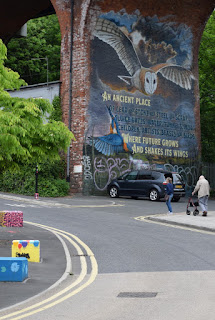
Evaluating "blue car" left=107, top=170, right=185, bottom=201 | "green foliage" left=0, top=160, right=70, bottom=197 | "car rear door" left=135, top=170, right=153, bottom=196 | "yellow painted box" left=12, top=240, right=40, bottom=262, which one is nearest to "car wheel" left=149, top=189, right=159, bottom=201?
"blue car" left=107, top=170, right=185, bottom=201

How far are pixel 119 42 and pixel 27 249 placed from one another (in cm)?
2578

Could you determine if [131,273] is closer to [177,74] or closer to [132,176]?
[132,176]

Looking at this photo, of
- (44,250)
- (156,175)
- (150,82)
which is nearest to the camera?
(44,250)

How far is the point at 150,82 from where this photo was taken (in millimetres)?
38062

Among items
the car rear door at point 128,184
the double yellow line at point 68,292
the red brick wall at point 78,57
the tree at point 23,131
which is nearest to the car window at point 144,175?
the car rear door at point 128,184

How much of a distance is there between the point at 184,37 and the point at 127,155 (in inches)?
378

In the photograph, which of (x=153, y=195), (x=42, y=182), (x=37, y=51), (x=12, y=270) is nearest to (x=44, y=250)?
(x=12, y=270)

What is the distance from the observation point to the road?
7711mm

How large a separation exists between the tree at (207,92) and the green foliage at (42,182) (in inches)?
492

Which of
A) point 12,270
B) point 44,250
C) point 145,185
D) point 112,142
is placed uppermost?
point 112,142

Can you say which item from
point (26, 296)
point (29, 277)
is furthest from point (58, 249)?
point (26, 296)

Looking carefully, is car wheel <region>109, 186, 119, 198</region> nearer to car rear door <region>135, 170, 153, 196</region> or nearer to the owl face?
car rear door <region>135, 170, 153, 196</region>

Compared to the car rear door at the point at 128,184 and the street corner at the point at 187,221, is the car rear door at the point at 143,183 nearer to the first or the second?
the car rear door at the point at 128,184

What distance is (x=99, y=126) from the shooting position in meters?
35.0
